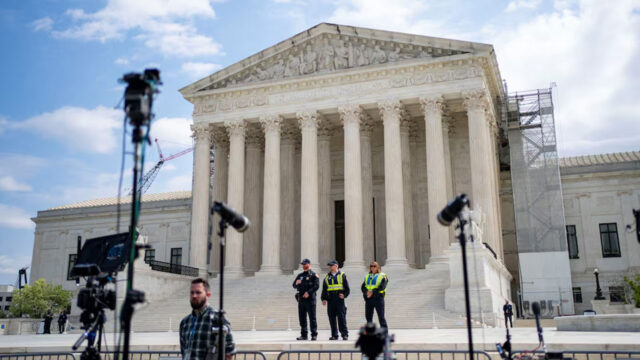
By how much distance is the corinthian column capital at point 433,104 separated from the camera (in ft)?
112

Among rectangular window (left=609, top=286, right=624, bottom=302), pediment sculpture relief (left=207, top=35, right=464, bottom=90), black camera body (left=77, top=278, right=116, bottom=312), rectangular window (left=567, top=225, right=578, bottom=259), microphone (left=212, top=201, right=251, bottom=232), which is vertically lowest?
black camera body (left=77, top=278, right=116, bottom=312)

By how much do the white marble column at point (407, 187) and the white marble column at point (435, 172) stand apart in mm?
2508

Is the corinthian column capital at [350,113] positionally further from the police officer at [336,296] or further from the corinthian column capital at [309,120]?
the police officer at [336,296]

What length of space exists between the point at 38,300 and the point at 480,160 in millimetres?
35566

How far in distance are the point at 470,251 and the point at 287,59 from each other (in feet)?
61.1

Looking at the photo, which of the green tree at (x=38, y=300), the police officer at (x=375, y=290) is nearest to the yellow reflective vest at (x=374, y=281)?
the police officer at (x=375, y=290)

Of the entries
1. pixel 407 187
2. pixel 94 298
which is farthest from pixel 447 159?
pixel 94 298

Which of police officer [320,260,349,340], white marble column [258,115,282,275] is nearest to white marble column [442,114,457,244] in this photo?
white marble column [258,115,282,275]

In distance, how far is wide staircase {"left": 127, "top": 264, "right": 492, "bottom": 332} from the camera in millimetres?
24875

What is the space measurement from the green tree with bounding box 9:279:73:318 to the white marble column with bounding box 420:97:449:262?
31.9m

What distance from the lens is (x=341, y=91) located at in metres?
36.1

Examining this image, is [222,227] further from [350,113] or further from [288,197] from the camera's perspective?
[288,197]

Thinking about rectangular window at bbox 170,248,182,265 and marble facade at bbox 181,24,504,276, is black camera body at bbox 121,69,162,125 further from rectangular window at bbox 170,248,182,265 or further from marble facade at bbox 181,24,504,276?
rectangular window at bbox 170,248,182,265

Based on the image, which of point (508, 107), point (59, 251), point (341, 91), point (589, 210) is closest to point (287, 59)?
point (341, 91)
